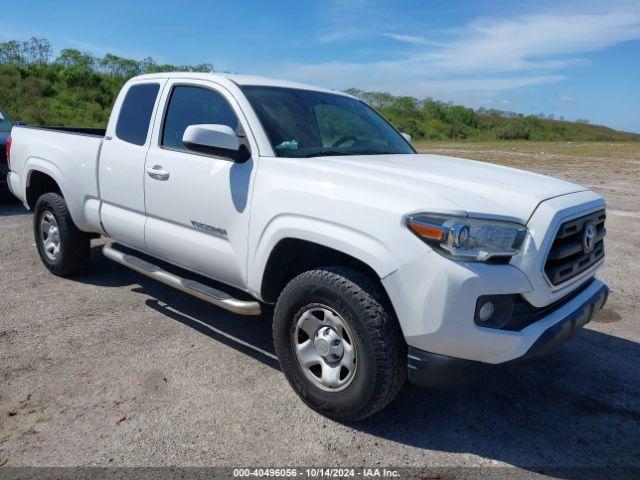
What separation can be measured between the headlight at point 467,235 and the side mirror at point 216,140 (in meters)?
1.29

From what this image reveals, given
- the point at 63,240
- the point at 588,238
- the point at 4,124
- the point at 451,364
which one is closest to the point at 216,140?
the point at 451,364

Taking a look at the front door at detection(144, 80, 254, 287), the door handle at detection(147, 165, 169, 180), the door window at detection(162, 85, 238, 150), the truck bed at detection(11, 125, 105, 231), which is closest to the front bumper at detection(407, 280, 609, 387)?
the front door at detection(144, 80, 254, 287)

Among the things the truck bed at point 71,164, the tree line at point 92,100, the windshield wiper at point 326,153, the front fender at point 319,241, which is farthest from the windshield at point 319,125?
the tree line at point 92,100

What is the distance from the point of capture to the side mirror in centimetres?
323

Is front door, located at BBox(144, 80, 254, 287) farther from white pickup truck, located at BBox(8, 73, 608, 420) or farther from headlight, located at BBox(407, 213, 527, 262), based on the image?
headlight, located at BBox(407, 213, 527, 262)

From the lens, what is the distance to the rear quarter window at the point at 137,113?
4.31 m

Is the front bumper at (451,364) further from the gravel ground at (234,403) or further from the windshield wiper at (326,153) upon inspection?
the windshield wiper at (326,153)

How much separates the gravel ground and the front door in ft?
2.15

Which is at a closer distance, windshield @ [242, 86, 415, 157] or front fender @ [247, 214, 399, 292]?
front fender @ [247, 214, 399, 292]

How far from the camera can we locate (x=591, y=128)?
60.7 metres

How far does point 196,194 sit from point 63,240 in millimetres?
2145

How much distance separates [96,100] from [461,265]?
37.3 m

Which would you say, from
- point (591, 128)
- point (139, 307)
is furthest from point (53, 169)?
point (591, 128)

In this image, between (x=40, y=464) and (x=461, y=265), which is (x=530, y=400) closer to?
(x=461, y=265)
